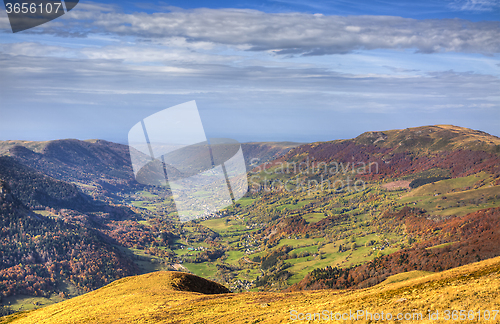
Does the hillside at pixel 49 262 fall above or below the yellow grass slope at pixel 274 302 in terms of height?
below

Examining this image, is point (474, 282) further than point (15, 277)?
No

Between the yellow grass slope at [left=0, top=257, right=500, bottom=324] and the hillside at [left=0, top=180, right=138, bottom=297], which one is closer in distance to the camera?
the yellow grass slope at [left=0, top=257, right=500, bottom=324]

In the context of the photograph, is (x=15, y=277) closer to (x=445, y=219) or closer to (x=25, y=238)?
(x=25, y=238)

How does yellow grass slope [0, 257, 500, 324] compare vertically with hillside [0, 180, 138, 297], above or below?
above

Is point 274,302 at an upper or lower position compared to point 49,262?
upper

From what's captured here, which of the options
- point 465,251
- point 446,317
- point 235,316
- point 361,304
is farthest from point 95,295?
point 465,251

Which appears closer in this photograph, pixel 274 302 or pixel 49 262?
pixel 274 302

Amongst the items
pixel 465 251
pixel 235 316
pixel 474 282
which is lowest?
pixel 465 251

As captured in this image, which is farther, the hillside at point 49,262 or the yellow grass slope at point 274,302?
the hillside at point 49,262
